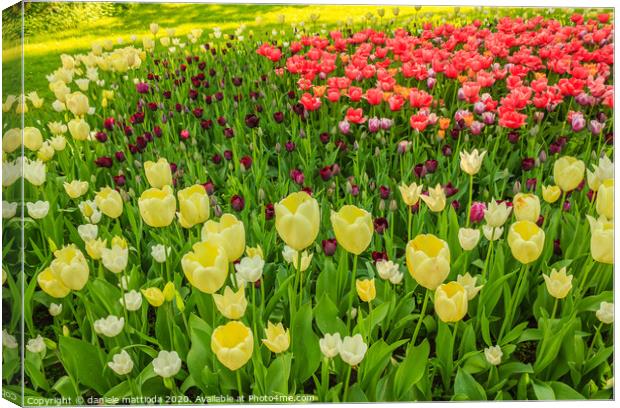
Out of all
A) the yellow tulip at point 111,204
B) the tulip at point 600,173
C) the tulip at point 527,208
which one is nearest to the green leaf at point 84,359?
the yellow tulip at point 111,204

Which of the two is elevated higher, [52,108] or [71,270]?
[52,108]

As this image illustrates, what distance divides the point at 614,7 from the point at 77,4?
1690 millimetres

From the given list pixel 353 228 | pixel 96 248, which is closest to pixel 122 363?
pixel 96 248

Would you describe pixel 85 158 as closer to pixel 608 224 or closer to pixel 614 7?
pixel 608 224

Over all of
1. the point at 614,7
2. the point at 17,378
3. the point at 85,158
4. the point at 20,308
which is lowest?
the point at 17,378

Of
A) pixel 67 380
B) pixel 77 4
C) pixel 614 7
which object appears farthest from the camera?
pixel 614 7

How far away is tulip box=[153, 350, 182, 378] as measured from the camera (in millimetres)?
1807

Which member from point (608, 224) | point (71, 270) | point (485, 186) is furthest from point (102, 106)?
point (608, 224)

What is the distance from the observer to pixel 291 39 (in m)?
2.49

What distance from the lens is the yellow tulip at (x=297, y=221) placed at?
62.0 inches

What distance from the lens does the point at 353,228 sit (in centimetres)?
162

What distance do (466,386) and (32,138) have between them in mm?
1454

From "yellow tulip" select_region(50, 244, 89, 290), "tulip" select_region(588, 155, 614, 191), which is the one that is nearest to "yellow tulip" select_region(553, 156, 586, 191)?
"tulip" select_region(588, 155, 614, 191)

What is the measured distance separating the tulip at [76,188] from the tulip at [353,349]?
95 centimetres
